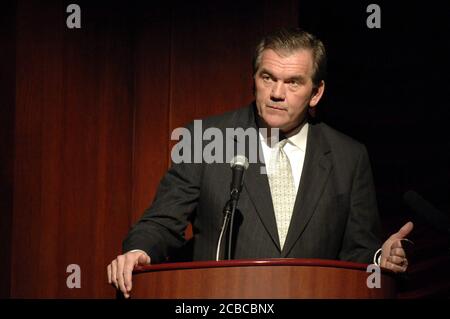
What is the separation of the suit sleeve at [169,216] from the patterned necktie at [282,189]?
0.96 feet

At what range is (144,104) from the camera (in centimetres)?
378

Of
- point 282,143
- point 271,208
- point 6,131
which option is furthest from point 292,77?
point 6,131

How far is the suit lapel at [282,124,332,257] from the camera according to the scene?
9.34 feet

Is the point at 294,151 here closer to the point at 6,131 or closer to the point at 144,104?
the point at 144,104

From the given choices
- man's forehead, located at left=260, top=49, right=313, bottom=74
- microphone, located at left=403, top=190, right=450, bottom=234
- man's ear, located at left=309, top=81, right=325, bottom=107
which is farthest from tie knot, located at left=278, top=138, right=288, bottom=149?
microphone, located at left=403, top=190, right=450, bottom=234

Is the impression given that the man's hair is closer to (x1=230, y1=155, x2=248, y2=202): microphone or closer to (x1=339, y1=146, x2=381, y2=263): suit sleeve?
(x1=339, y1=146, x2=381, y2=263): suit sleeve

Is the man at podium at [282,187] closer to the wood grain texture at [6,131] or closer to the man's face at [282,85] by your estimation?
the man's face at [282,85]

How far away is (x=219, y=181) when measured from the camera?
2.94m

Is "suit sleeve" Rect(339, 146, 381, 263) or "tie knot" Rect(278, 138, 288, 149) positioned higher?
"tie knot" Rect(278, 138, 288, 149)

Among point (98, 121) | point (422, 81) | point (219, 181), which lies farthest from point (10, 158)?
point (422, 81)

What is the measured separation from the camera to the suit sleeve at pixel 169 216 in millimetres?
2660

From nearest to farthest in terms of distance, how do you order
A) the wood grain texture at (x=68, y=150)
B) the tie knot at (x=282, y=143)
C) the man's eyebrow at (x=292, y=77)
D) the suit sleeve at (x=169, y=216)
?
the suit sleeve at (x=169, y=216) < the man's eyebrow at (x=292, y=77) < the tie knot at (x=282, y=143) < the wood grain texture at (x=68, y=150)

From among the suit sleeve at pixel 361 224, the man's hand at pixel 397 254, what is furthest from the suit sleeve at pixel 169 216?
the man's hand at pixel 397 254
